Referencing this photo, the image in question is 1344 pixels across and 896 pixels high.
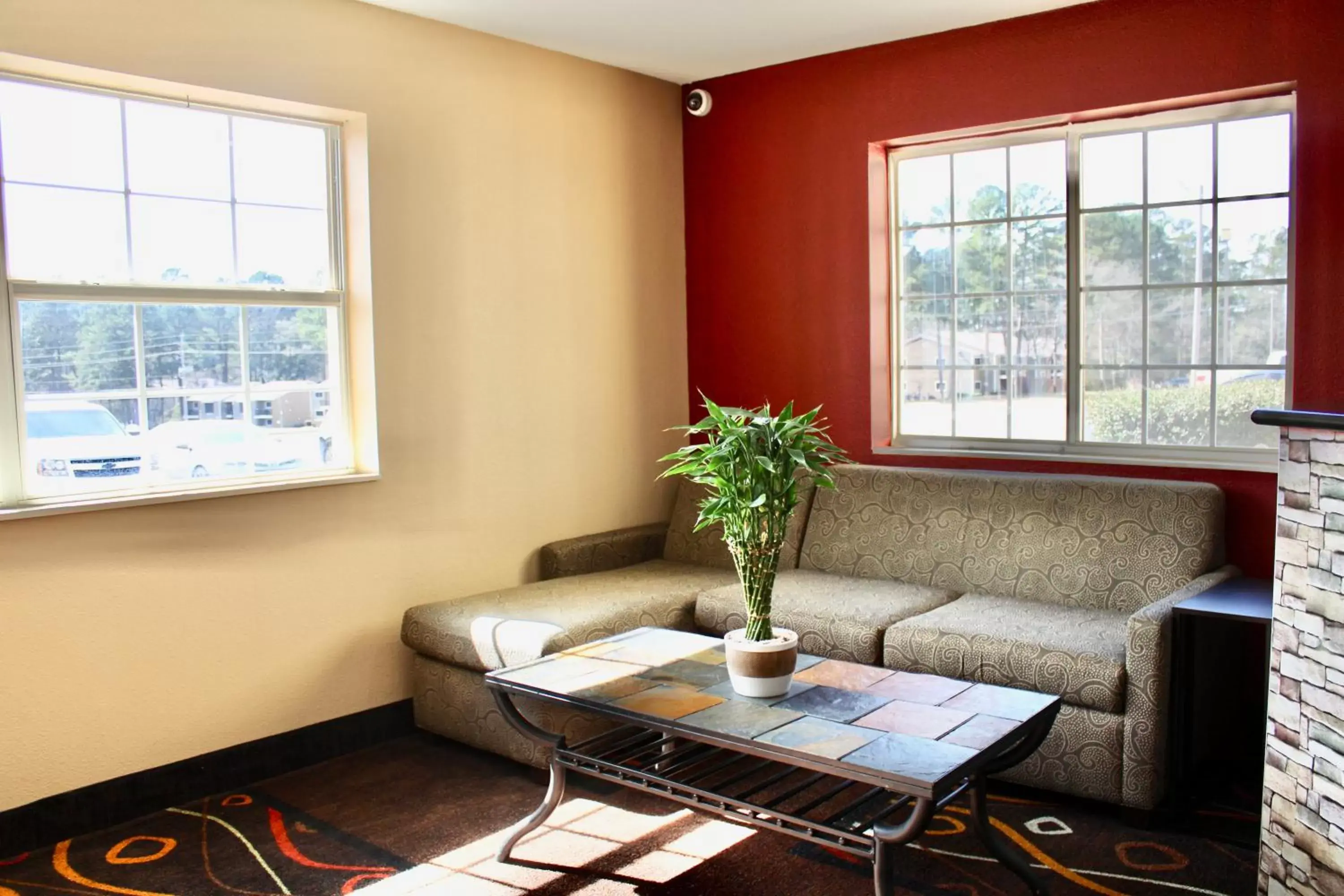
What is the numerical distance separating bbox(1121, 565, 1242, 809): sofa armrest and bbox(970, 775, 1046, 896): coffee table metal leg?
55cm

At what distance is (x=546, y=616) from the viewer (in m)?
3.91

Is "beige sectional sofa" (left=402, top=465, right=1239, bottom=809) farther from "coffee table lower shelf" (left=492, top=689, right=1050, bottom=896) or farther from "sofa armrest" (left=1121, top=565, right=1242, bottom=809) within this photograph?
"coffee table lower shelf" (left=492, top=689, right=1050, bottom=896)

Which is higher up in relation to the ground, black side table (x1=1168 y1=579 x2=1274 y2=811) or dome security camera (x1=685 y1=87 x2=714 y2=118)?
dome security camera (x1=685 y1=87 x2=714 y2=118)

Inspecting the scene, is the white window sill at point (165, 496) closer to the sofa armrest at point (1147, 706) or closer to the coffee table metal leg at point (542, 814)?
the coffee table metal leg at point (542, 814)

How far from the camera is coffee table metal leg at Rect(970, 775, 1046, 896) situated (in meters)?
2.79

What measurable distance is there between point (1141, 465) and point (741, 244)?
2.01 metres

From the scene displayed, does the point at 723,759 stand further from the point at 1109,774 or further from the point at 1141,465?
the point at 1141,465

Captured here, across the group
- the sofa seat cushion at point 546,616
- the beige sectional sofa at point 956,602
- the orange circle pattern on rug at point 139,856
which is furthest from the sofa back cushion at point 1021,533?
the orange circle pattern on rug at point 139,856

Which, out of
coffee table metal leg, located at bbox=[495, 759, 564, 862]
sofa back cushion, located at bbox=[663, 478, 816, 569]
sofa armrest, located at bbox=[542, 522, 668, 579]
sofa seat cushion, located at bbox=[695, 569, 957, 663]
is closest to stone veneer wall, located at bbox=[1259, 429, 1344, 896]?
sofa seat cushion, located at bbox=[695, 569, 957, 663]

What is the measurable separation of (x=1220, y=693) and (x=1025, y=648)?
76cm

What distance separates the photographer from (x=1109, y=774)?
3.24 m

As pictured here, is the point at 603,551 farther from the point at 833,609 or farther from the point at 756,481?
the point at 756,481

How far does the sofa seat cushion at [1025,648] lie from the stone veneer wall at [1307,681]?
0.66 meters

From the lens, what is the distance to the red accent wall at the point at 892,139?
12.1ft
